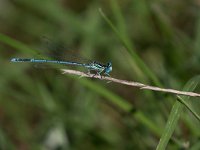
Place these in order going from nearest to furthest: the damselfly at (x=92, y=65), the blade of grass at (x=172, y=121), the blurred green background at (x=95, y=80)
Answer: the blade of grass at (x=172, y=121) → the damselfly at (x=92, y=65) → the blurred green background at (x=95, y=80)

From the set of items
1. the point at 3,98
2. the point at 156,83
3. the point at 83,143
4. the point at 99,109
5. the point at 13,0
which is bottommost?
the point at 156,83

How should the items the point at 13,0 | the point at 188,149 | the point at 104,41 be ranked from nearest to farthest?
the point at 188,149
the point at 104,41
the point at 13,0

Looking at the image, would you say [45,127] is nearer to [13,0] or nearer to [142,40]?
[142,40]

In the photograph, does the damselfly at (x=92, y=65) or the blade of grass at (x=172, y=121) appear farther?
the damselfly at (x=92, y=65)

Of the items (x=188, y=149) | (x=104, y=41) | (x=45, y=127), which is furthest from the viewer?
(x=104, y=41)

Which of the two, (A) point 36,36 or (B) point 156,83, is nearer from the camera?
(B) point 156,83

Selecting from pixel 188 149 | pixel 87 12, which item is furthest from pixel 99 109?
pixel 188 149

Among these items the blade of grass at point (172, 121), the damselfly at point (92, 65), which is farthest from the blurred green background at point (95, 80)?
the blade of grass at point (172, 121)

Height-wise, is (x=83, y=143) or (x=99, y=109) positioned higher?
(x=99, y=109)

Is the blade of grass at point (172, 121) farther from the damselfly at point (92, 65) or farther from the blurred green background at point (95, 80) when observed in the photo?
the damselfly at point (92, 65)
